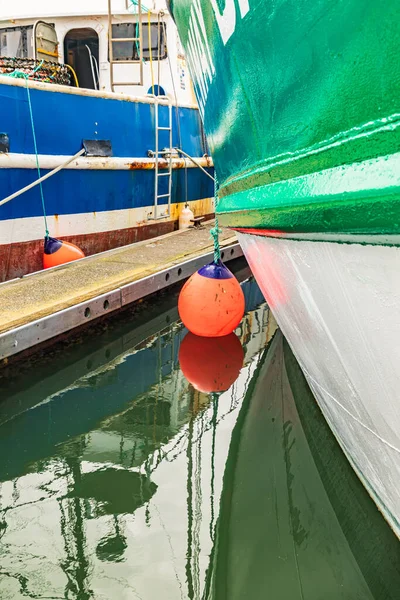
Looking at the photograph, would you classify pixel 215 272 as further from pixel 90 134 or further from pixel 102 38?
pixel 102 38

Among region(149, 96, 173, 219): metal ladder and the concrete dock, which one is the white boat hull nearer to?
the concrete dock

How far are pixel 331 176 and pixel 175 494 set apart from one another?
2071 mm

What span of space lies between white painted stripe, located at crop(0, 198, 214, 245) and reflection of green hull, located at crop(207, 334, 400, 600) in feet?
A: 10.1

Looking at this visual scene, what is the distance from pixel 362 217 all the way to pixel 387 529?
6.08 ft

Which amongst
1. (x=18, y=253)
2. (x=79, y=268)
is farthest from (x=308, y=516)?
(x=18, y=253)

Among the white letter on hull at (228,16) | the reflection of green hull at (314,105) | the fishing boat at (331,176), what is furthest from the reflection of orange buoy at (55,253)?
the white letter on hull at (228,16)

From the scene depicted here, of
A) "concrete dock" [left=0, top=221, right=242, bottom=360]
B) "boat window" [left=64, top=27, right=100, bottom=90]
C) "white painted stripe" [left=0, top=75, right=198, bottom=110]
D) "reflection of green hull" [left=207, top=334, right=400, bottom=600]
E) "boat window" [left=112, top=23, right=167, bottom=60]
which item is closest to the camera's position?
"reflection of green hull" [left=207, top=334, right=400, bottom=600]

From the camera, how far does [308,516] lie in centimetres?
275

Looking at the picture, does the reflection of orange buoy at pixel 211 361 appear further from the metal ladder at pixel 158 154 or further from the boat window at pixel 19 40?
the boat window at pixel 19 40

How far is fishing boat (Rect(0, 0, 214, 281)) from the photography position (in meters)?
5.58

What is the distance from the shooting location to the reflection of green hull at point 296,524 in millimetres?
2344

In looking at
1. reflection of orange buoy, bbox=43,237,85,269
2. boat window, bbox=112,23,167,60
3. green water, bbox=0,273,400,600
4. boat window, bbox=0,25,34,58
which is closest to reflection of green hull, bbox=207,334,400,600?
green water, bbox=0,273,400,600

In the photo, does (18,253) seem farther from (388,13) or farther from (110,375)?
(388,13)

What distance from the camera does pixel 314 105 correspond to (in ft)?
4.58
